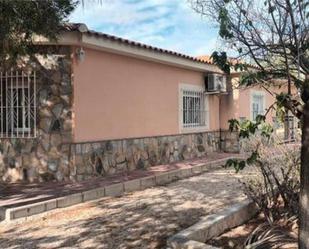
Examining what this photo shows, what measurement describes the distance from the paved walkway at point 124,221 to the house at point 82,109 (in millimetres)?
1784

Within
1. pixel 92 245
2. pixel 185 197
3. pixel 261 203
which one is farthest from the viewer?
pixel 185 197

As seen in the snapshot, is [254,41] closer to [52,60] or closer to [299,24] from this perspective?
[299,24]

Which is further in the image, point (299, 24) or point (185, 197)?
point (185, 197)

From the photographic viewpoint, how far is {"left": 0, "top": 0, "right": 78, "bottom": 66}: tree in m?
6.74

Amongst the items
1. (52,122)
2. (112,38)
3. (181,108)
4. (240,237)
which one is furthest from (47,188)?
(181,108)

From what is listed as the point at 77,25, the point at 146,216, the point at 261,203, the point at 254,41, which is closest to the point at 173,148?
the point at 77,25

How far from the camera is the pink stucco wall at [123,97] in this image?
10.2 metres

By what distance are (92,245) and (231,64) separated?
288cm

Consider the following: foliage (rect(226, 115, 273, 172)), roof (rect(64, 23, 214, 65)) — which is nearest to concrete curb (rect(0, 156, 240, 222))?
roof (rect(64, 23, 214, 65))

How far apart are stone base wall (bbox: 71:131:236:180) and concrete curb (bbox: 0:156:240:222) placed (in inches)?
41.4

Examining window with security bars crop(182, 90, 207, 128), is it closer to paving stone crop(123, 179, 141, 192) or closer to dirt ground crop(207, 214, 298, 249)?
paving stone crop(123, 179, 141, 192)

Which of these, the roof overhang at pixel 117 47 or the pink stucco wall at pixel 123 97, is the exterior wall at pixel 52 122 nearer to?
the pink stucco wall at pixel 123 97

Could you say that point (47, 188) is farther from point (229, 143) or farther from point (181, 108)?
point (229, 143)

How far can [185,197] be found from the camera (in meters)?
8.61
